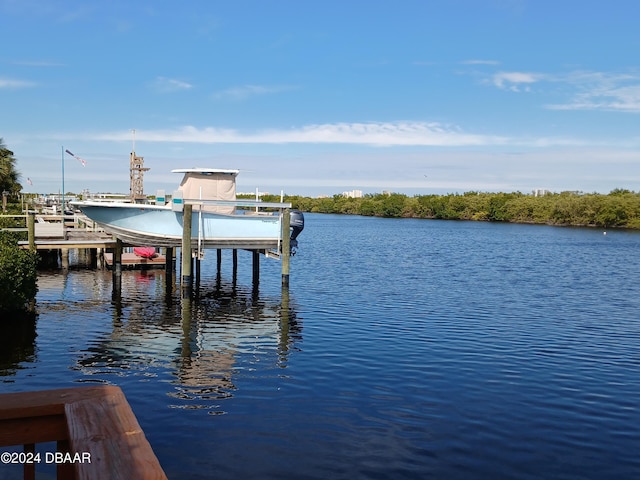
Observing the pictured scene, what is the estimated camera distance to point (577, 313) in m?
24.2

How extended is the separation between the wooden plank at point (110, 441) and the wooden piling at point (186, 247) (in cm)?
2155

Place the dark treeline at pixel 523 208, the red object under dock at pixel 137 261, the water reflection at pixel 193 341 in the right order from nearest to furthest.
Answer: the water reflection at pixel 193 341
the red object under dock at pixel 137 261
the dark treeline at pixel 523 208

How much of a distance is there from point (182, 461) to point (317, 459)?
2.23m

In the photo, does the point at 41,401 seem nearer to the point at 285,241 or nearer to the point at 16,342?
the point at 16,342

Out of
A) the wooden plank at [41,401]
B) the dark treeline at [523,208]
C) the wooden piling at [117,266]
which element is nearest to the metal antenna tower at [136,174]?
the wooden piling at [117,266]

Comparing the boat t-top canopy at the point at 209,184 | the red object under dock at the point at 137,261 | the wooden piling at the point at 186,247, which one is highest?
the boat t-top canopy at the point at 209,184

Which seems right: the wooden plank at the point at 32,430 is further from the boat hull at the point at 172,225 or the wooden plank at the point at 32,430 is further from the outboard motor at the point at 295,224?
the outboard motor at the point at 295,224

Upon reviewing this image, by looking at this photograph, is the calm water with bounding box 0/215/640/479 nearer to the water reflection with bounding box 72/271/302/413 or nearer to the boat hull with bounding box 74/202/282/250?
the water reflection with bounding box 72/271/302/413

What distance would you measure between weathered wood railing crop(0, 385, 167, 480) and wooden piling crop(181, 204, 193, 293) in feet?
70.4

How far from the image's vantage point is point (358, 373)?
15.0 meters

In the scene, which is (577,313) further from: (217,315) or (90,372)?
(90,372)

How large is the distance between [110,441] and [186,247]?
22129 mm

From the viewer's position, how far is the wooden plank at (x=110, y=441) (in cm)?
248

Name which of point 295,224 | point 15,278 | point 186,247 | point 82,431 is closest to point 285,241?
point 295,224
